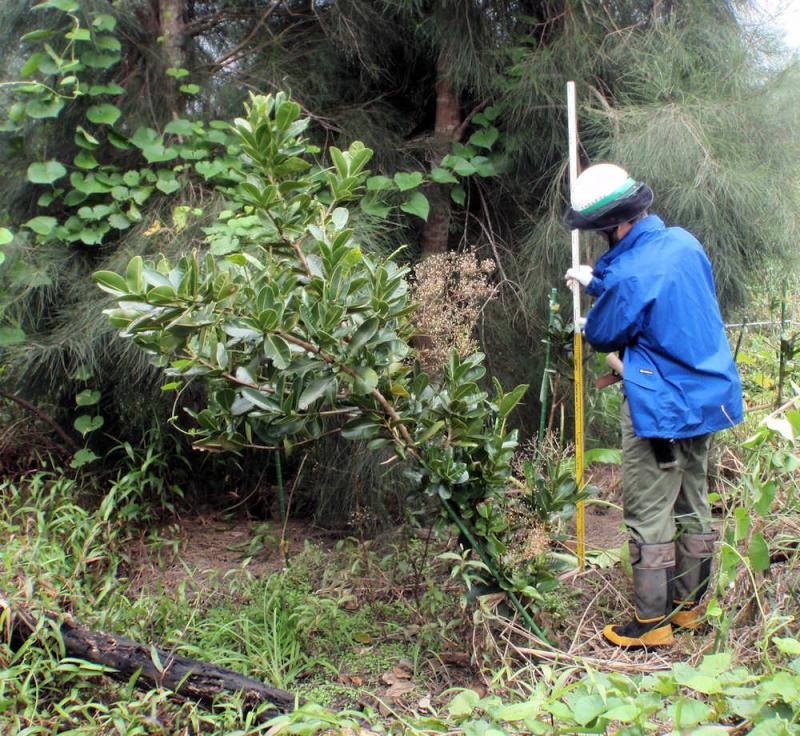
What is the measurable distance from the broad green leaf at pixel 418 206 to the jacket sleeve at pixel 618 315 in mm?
1093

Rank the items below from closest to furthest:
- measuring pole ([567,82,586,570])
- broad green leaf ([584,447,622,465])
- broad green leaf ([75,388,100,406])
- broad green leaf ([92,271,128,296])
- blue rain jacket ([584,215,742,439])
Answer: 1. broad green leaf ([92,271,128,296])
2. blue rain jacket ([584,215,742,439])
3. measuring pole ([567,82,586,570])
4. broad green leaf ([75,388,100,406])
5. broad green leaf ([584,447,622,465])

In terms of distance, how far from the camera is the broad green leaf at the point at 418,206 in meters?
3.51

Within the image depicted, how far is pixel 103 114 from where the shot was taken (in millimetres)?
3549

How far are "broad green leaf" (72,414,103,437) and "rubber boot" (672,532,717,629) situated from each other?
235 cm

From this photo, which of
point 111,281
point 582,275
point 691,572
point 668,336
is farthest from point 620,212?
point 111,281

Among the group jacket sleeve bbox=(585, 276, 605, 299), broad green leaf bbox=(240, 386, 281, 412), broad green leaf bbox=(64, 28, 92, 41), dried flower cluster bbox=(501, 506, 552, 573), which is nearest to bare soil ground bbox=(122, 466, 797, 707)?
dried flower cluster bbox=(501, 506, 552, 573)

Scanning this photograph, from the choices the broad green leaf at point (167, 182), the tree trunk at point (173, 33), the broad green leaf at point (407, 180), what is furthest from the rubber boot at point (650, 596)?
the tree trunk at point (173, 33)

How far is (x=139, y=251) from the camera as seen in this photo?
349cm

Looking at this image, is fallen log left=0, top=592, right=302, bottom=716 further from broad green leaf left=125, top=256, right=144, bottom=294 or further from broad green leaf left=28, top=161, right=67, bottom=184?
broad green leaf left=28, top=161, right=67, bottom=184

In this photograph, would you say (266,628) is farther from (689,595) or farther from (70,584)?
(689,595)

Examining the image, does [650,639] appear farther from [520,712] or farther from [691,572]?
[520,712]

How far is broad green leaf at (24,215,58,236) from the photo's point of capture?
3.50 m

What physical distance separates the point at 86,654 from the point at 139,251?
1.71 m

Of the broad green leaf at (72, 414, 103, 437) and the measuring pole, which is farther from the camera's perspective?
the broad green leaf at (72, 414, 103, 437)
